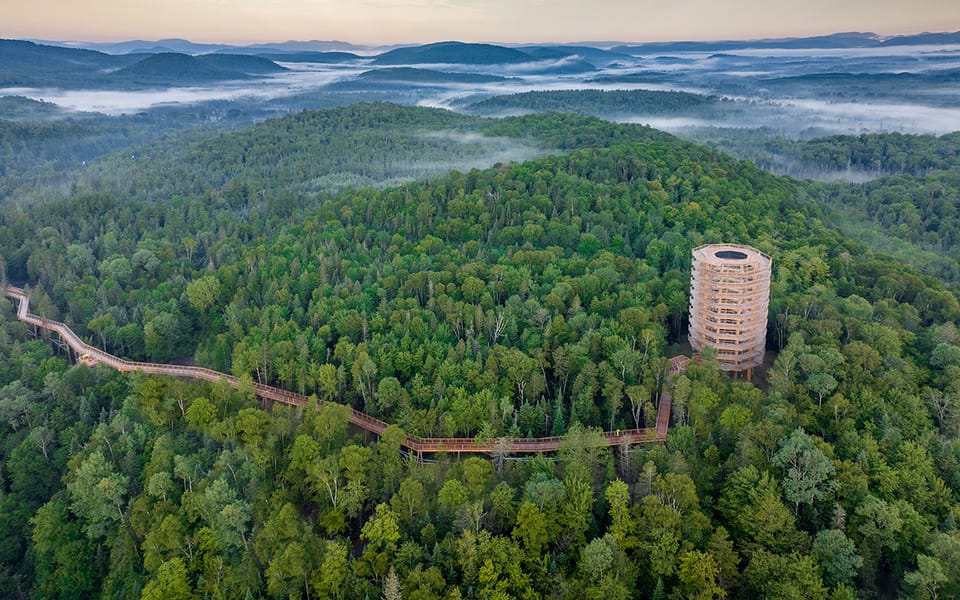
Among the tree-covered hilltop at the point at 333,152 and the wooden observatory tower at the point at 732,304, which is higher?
the tree-covered hilltop at the point at 333,152

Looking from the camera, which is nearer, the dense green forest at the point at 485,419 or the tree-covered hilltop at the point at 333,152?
the dense green forest at the point at 485,419

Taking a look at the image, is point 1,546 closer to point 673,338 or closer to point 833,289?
point 673,338

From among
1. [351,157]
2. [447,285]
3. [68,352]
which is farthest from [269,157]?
[447,285]

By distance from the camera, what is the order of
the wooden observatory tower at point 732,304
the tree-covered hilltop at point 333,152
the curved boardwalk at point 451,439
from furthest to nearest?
the tree-covered hilltop at point 333,152, the wooden observatory tower at point 732,304, the curved boardwalk at point 451,439

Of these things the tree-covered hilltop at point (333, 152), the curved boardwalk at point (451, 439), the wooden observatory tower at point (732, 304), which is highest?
the tree-covered hilltop at point (333, 152)

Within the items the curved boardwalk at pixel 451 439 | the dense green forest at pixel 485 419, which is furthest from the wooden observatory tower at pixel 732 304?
the curved boardwalk at pixel 451 439

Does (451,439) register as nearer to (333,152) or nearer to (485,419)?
(485,419)

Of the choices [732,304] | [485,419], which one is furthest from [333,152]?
[732,304]

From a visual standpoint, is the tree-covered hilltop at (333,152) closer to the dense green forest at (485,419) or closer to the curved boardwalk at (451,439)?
the dense green forest at (485,419)

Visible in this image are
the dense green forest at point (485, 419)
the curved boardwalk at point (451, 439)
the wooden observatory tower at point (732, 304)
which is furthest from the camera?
the wooden observatory tower at point (732, 304)
